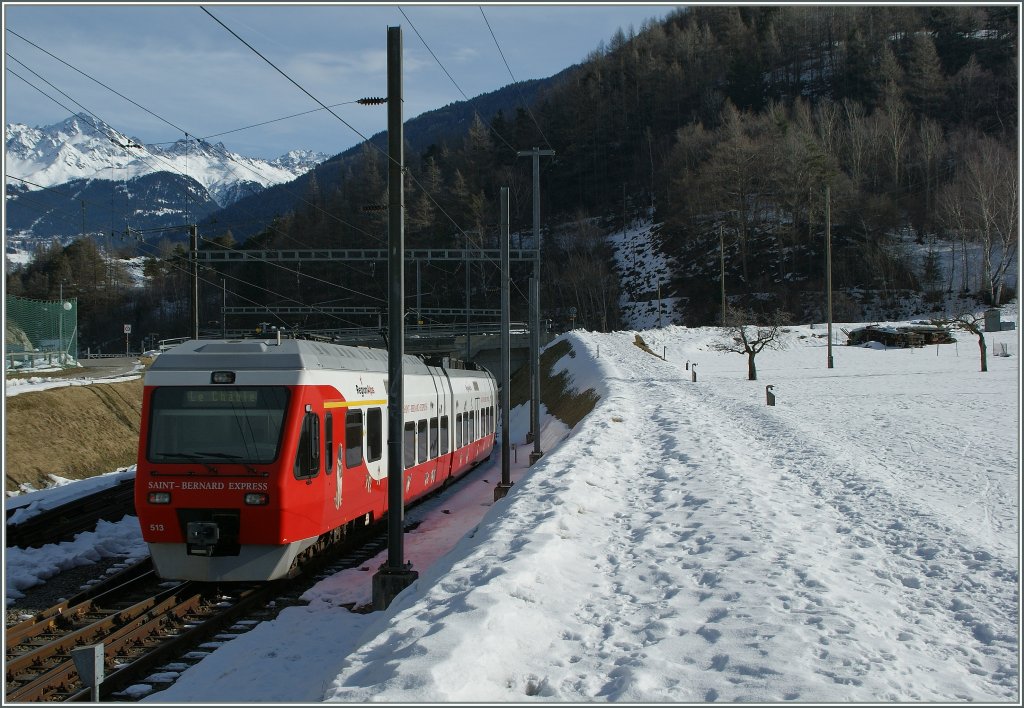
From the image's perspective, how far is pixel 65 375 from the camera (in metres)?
35.9

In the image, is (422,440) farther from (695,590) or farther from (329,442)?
(695,590)

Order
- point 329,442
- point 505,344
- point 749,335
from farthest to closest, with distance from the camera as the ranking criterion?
point 749,335 → point 505,344 → point 329,442

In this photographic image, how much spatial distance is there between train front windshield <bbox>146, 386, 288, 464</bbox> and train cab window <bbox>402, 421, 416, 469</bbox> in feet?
17.7

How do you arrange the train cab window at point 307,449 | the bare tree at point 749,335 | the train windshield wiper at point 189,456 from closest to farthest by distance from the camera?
the train windshield wiper at point 189,456 < the train cab window at point 307,449 < the bare tree at point 749,335

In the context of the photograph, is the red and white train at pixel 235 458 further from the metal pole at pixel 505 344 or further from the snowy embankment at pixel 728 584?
the metal pole at pixel 505 344

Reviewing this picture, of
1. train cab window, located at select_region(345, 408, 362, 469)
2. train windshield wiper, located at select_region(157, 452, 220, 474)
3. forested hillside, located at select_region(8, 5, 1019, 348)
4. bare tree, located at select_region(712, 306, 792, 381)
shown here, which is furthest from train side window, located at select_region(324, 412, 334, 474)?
forested hillside, located at select_region(8, 5, 1019, 348)

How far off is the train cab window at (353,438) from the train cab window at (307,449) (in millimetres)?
1265

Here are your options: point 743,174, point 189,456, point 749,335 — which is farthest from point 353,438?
point 743,174

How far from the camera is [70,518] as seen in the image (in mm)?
16953

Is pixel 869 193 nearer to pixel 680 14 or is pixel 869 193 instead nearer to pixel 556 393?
pixel 556 393

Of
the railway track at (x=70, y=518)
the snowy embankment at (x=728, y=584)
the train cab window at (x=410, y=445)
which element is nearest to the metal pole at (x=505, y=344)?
the snowy embankment at (x=728, y=584)

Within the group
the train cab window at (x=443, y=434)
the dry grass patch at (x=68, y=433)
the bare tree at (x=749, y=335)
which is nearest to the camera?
the train cab window at (x=443, y=434)

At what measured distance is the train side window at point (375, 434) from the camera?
1364 cm

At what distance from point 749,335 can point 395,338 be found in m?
51.7
